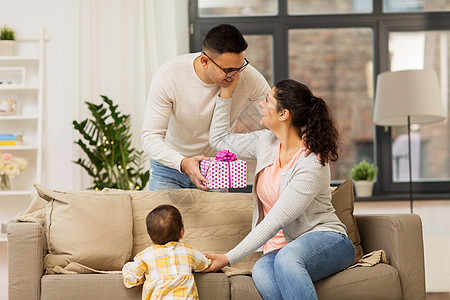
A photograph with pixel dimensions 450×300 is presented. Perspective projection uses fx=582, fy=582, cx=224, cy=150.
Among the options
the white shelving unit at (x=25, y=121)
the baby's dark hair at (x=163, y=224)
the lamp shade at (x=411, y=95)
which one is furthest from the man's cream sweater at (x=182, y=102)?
the white shelving unit at (x=25, y=121)

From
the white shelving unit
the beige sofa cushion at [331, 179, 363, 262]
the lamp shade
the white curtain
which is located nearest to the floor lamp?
the lamp shade

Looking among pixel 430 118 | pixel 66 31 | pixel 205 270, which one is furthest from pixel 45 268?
pixel 430 118

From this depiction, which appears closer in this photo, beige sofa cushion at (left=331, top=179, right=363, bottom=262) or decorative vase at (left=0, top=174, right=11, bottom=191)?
beige sofa cushion at (left=331, top=179, right=363, bottom=262)

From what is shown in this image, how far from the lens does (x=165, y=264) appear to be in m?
2.15

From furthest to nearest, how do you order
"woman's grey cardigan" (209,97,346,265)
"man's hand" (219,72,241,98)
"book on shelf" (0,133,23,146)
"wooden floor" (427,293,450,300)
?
"book on shelf" (0,133,23,146) < "wooden floor" (427,293,450,300) < "man's hand" (219,72,241,98) < "woman's grey cardigan" (209,97,346,265)

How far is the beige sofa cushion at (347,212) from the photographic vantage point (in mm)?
2643

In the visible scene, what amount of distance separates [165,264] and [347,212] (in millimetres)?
955

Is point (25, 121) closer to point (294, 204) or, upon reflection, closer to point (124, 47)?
point (124, 47)

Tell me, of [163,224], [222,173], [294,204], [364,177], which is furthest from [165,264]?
[364,177]

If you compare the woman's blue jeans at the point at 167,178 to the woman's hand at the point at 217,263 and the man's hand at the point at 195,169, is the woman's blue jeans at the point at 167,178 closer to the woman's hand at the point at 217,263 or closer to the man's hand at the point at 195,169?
the man's hand at the point at 195,169

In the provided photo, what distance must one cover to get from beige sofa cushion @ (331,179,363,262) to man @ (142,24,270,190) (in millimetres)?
591

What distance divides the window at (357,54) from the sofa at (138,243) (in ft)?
6.43

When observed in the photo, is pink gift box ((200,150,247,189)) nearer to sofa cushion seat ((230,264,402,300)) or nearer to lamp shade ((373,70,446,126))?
sofa cushion seat ((230,264,402,300))

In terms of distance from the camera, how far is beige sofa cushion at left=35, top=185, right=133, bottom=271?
2.52 m
